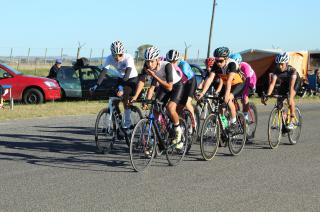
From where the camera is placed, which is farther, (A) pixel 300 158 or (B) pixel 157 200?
(A) pixel 300 158

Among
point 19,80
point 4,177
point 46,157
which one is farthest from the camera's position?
point 19,80

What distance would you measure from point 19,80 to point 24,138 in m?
9.35

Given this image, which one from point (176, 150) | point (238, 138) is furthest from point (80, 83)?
point (176, 150)

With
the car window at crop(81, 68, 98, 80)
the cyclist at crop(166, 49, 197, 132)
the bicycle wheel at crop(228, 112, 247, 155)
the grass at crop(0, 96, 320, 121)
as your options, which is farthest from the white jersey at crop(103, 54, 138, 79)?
the car window at crop(81, 68, 98, 80)

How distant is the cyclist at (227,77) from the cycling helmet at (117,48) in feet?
4.87

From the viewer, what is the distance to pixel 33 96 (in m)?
21.1

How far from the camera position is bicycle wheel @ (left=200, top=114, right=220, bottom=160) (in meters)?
9.49

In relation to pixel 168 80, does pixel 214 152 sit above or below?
below

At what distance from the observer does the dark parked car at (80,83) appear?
22.4 meters

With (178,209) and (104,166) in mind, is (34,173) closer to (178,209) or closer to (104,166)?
(104,166)

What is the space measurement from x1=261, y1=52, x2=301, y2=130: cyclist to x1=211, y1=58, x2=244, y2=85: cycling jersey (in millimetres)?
602

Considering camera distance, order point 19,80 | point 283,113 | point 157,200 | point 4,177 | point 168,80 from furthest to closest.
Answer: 1. point 19,80
2. point 283,113
3. point 168,80
4. point 4,177
5. point 157,200

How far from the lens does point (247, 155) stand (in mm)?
10336

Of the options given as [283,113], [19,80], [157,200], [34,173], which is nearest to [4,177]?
[34,173]
